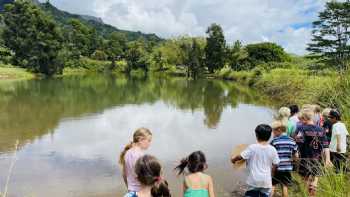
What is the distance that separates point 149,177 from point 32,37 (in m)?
56.2

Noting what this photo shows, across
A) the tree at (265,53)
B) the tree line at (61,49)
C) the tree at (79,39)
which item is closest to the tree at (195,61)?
the tree line at (61,49)

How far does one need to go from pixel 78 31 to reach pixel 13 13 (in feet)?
89.1

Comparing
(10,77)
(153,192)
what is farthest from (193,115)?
(10,77)

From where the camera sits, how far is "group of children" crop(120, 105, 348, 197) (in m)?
3.11

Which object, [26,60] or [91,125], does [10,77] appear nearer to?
[26,60]

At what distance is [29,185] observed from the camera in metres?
6.87

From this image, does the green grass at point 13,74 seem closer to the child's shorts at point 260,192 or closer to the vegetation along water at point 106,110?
the vegetation along water at point 106,110

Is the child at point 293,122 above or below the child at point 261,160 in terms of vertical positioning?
above

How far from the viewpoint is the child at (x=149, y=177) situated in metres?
3.01

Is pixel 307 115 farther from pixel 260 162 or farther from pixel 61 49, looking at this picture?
pixel 61 49

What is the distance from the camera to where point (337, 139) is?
523cm

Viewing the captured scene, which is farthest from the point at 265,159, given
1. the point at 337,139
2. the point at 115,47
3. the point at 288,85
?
the point at 115,47

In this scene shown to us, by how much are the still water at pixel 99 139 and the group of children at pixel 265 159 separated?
1.91 m

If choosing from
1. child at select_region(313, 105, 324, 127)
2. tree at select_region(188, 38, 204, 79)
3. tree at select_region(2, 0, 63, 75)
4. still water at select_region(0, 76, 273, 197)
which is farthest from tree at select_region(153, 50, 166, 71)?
child at select_region(313, 105, 324, 127)
